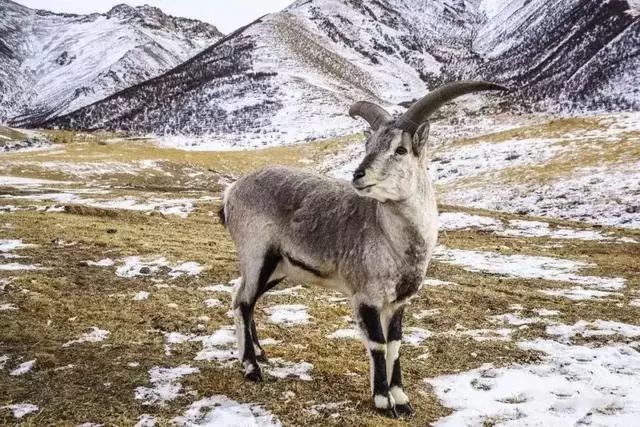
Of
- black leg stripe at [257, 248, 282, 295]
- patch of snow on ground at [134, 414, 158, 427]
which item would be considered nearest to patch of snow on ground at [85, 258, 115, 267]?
black leg stripe at [257, 248, 282, 295]

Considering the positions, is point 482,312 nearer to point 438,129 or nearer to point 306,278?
point 306,278

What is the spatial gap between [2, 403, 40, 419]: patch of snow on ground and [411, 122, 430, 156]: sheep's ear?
5.07m

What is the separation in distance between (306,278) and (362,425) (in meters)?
2.01

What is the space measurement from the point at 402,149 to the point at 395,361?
98.5 inches

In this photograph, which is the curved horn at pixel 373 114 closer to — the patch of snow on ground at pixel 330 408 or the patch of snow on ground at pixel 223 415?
the patch of snow on ground at pixel 330 408

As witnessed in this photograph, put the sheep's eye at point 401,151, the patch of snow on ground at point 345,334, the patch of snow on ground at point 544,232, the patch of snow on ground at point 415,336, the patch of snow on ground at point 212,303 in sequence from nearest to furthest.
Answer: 1. the sheep's eye at point 401,151
2. the patch of snow on ground at point 415,336
3. the patch of snow on ground at point 345,334
4. the patch of snow on ground at point 212,303
5. the patch of snow on ground at point 544,232

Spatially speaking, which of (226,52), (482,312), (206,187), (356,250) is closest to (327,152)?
(206,187)

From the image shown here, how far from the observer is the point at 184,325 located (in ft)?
30.8

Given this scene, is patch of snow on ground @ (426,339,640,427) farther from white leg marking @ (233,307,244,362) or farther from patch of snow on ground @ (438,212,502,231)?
patch of snow on ground @ (438,212,502,231)

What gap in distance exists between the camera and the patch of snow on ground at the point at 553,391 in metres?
6.52

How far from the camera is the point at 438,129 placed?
6234 centimetres

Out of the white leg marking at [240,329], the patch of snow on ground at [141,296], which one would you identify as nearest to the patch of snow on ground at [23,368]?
the white leg marking at [240,329]

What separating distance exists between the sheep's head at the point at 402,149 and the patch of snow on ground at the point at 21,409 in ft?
13.9

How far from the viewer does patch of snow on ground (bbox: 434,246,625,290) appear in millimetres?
14958
